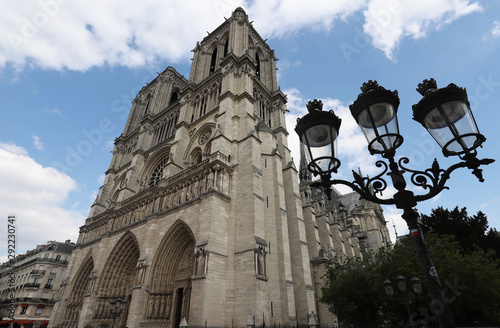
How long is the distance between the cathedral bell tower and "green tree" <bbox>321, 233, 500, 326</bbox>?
3.04m

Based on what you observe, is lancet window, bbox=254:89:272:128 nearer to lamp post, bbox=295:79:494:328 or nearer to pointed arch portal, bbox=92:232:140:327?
pointed arch portal, bbox=92:232:140:327

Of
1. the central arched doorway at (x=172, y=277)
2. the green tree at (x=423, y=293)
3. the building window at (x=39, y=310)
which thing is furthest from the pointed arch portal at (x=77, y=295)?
the green tree at (x=423, y=293)

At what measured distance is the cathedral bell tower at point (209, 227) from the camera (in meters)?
11.9

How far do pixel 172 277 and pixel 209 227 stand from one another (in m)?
4.60

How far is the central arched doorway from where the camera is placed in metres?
13.5

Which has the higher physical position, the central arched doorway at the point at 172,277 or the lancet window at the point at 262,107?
the lancet window at the point at 262,107

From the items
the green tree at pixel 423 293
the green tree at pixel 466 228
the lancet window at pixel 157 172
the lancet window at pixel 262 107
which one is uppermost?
the lancet window at pixel 262 107

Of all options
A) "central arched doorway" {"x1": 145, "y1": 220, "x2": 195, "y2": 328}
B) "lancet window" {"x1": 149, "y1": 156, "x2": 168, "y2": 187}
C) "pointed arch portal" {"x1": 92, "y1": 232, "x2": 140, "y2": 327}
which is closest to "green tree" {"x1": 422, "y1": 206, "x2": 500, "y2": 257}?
"central arched doorway" {"x1": 145, "y1": 220, "x2": 195, "y2": 328}

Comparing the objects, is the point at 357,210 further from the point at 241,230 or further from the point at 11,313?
the point at 11,313

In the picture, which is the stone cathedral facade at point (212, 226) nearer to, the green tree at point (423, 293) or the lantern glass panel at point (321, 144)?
the green tree at point (423, 293)

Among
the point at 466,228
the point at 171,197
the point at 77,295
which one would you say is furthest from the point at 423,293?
the point at 77,295

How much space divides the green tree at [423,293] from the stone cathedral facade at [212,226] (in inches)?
65.6

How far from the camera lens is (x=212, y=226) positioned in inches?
494

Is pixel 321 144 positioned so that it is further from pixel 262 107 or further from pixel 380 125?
pixel 262 107
